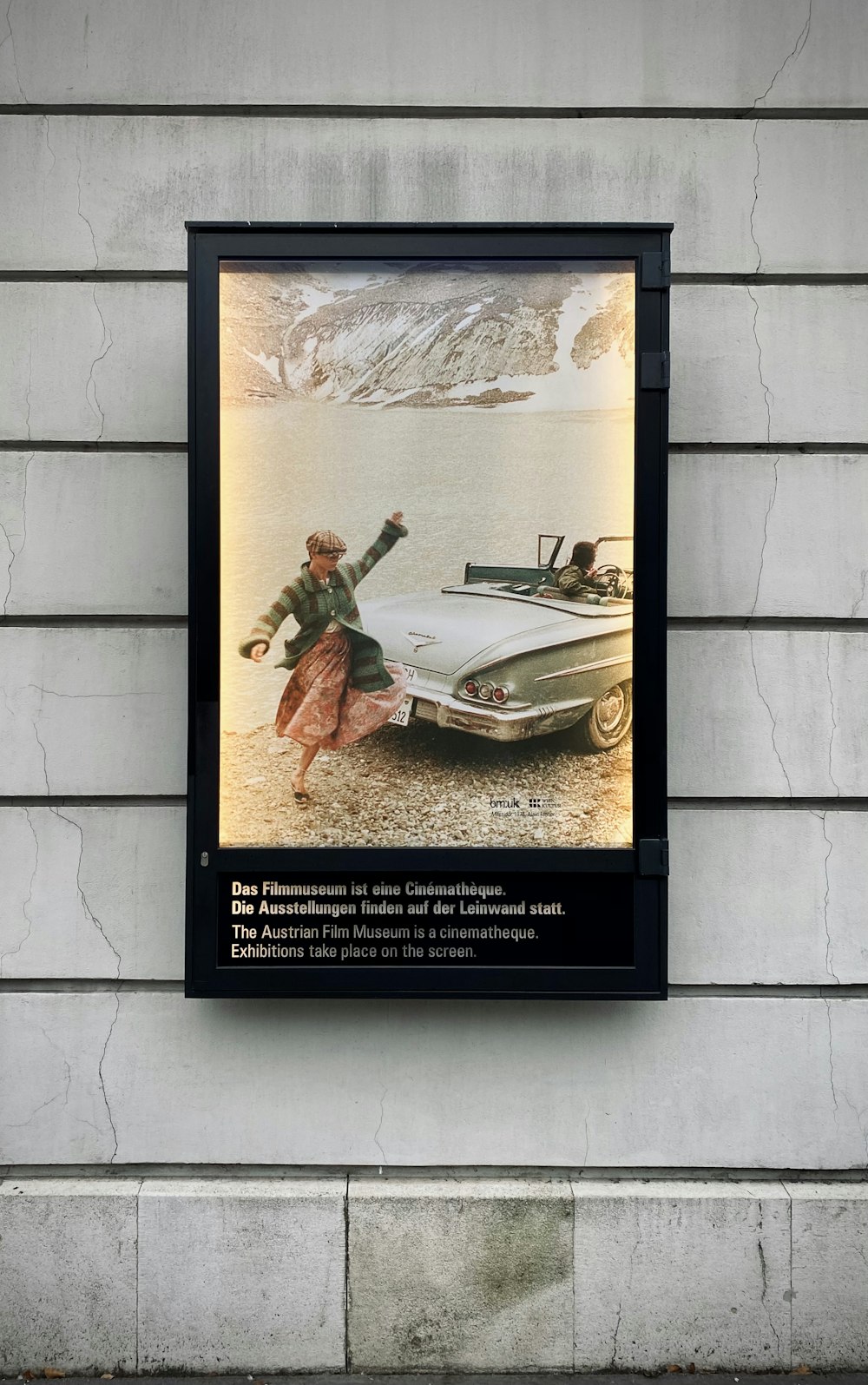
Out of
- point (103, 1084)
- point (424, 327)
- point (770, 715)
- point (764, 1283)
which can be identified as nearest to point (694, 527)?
point (770, 715)

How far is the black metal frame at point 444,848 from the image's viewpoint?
11.3 ft

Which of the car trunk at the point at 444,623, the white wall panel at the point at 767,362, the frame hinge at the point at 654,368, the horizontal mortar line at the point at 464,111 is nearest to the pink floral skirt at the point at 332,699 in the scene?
the car trunk at the point at 444,623

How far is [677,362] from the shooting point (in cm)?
367

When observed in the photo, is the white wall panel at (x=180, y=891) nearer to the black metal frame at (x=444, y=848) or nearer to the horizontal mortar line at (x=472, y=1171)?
the black metal frame at (x=444, y=848)

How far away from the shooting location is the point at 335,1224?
351 cm

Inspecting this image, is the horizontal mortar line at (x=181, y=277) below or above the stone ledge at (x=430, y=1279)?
above

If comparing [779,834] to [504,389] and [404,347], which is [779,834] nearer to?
[504,389]

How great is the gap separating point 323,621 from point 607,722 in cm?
120

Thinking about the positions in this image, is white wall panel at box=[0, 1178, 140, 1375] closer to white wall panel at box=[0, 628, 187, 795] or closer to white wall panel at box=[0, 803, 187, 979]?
white wall panel at box=[0, 803, 187, 979]

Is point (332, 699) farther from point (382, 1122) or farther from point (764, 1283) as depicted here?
point (764, 1283)

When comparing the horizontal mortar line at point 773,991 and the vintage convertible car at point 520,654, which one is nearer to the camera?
the vintage convertible car at point 520,654

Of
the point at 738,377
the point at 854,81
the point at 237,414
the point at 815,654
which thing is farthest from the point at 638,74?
the point at 815,654

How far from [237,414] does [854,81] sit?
2934mm

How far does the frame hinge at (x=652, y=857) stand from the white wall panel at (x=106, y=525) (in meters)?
2.13
